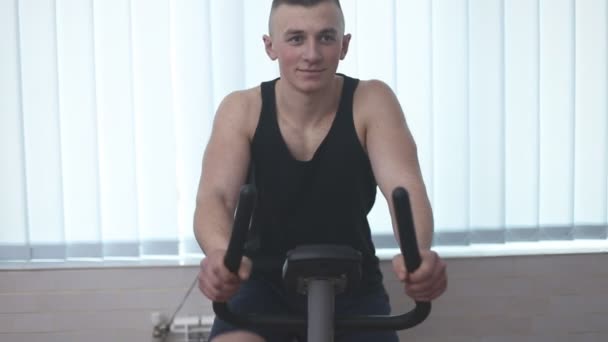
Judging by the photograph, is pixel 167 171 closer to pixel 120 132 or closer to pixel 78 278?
pixel 120 132

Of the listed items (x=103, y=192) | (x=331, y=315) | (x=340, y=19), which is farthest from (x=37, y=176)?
(x=331, y=315)

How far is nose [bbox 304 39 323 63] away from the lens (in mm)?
1688

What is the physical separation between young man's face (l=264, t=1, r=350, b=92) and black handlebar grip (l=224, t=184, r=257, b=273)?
579mm

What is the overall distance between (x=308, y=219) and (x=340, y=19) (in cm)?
49

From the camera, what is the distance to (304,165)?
186 cm

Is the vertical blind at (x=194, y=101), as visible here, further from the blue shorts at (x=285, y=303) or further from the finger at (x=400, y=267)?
the finger at (x=400, y=267)

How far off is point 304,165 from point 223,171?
19 centimetres

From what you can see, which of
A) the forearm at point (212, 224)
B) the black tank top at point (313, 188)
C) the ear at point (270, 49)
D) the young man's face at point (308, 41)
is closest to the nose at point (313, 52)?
the young man's face at point (308, 41)

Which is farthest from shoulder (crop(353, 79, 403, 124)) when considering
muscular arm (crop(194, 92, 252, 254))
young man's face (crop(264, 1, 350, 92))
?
muscular arm (crop(194, 92, 252, 254))

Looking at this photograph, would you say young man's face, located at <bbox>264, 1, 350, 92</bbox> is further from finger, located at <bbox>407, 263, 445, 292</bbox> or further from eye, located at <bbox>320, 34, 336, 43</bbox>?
finger, located at <bbox>407, 263, 445, 292</bbox>

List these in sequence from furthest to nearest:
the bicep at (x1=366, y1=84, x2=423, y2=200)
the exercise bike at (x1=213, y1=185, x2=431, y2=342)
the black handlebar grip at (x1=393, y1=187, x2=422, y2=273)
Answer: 1. the bicep at (x1=366, y1=84, x2=423, y2=200)
2. the exercise bike at (x1=213, y1=185, x2=431, y2=342)
3. the black handlebar grip at (x1=393, y1=187, x2=422, y2=273)

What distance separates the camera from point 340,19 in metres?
1.73

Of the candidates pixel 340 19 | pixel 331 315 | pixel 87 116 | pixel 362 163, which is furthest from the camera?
pixel 87 116

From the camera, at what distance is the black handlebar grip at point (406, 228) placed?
1.09 meters
